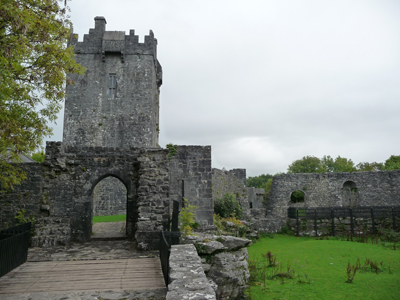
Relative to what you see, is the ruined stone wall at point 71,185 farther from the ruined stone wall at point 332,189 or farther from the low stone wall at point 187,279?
the ruined stone wall at point 332,189


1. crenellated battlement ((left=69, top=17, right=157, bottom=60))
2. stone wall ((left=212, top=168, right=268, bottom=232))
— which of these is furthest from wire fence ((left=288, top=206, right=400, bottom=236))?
crenellated battlement ((left=69, top=17, right=157, bottom=60))

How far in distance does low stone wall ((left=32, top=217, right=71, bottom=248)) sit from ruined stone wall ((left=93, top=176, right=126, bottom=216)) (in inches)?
501

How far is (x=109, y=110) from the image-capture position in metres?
24.6

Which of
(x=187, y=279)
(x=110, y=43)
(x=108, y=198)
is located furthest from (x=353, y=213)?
(x=110, y=43)

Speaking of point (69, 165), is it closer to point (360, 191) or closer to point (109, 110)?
point (109, 110)

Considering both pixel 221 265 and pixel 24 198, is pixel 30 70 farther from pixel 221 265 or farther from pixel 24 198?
pixel 221 265

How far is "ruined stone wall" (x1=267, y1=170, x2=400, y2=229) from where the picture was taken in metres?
22.8

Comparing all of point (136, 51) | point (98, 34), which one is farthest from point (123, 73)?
point (98, 34)

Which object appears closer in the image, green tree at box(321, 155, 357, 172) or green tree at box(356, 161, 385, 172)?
green tree at box(356, 161, 385, 172)

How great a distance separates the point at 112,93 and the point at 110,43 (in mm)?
4364

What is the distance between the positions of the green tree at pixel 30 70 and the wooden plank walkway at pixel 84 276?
2.97m

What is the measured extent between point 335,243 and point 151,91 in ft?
59.9

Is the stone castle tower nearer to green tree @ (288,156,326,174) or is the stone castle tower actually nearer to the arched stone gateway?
the arched stone gateway

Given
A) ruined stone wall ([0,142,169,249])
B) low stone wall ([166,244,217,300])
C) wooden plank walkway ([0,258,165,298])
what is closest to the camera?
low stone wall ([166,244,217,300])
